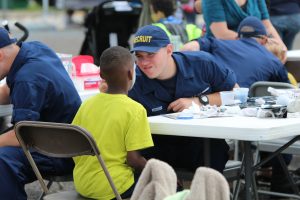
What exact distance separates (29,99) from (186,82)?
904 millimetres

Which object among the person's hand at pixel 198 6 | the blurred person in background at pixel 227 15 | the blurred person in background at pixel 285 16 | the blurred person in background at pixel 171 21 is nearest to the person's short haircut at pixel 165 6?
the blurred person in background at pixel 171 21

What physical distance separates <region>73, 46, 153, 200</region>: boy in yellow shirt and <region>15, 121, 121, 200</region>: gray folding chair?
16cm

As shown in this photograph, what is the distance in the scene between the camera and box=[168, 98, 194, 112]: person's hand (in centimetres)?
468

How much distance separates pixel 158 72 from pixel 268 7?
12.4 ft

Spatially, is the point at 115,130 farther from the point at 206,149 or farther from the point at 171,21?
the point at 171,21

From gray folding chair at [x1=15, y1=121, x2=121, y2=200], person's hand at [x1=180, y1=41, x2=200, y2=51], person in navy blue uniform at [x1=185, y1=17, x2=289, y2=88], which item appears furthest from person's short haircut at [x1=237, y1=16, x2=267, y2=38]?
gray folding chair at [x1=15, y1=121, x2=121, y2=200]

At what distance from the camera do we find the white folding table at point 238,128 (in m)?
3.94

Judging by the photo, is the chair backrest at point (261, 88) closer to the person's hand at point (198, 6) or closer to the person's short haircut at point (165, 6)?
the person's hand at point (198, 6)

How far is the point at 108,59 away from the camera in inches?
163

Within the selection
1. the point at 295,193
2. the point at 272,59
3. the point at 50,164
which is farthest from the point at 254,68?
the point at 50,164

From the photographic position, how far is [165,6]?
8.52 m

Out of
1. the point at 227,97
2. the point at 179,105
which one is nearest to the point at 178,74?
the point at 179,105

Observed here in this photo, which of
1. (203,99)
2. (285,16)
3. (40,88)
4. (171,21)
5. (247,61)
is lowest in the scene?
(171,21)

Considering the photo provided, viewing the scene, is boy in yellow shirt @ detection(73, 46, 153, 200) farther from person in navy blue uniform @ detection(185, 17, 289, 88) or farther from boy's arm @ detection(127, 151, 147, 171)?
person in navy blue uniform @ detection(185, 17, 289, 88)
